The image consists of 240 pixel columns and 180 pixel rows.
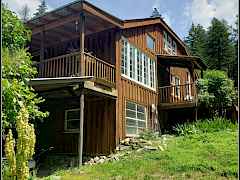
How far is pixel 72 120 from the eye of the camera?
15.5 m

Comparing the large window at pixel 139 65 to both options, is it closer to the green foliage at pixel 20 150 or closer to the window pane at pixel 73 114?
the window pane at pixel 73 114

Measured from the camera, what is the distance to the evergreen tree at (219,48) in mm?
34594

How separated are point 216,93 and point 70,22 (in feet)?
30.0

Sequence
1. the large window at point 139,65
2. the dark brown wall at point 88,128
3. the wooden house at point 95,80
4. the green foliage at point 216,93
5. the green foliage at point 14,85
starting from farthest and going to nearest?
the green foliage at point 216,93
the large window at point 139,65
the dark brown wall at point 88,128
the wooden house at point 95,80
the green foliage at point 14,85

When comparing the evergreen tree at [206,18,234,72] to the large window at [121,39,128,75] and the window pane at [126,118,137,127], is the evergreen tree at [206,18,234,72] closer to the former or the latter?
the large window at [121,39,128,75]

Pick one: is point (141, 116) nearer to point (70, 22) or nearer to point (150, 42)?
point (150, 42)

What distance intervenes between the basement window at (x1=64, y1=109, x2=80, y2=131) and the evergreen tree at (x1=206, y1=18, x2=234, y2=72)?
22.9 m

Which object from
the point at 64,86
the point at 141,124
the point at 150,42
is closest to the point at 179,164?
the point at 64,86

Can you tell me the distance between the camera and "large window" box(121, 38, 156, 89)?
1572 centimetres

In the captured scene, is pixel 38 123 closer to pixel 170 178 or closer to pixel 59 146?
pixel 59 146

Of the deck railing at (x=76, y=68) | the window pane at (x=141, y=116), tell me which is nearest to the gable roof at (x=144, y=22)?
the deck railing at (x=76, y=68)

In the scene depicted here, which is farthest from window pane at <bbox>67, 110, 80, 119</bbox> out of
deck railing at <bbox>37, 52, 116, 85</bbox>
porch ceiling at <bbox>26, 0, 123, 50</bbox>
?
porch ceiling at <bbox>26, 0, 123, 50</bbox>

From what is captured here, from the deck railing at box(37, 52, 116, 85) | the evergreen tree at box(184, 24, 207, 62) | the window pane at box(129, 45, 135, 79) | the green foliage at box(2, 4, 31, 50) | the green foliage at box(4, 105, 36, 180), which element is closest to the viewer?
the green foliage at box(2, 4, 31, 50)

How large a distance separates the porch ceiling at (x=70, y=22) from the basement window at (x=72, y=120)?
358 cm
